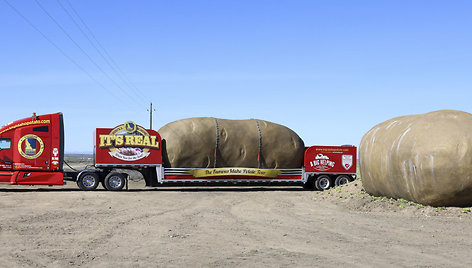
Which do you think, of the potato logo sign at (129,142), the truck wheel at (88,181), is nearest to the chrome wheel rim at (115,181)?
the truck wheel at (88,181)

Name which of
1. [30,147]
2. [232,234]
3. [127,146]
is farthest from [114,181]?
[232,234]

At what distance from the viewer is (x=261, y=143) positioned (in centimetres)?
2539

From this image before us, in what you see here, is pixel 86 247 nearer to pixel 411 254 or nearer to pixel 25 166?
pixel 411 254

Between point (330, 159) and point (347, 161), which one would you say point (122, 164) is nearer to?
point (330, 159)

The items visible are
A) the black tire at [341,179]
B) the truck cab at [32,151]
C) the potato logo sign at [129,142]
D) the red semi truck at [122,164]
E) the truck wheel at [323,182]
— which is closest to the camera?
the truck cab at [32,151]

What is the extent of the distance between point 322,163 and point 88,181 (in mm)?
11919

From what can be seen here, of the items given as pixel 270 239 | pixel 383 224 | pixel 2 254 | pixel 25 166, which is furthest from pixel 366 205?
pixel 25 166

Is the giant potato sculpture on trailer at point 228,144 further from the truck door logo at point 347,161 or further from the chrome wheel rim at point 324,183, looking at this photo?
the truck door logo at point 347,161

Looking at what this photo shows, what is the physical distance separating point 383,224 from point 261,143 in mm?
13124

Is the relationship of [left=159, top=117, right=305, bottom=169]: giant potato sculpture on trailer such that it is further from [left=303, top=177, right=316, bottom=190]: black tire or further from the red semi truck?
[left=303, top=177, right=316, bottom=190]: black tire

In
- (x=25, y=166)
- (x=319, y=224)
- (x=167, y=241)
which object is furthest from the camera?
(x=25, y=166)

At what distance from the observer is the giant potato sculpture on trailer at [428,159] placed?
1404 centimetres

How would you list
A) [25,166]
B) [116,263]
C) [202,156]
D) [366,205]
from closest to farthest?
[116,263]
[366,205]
[25,166]
[202,156]

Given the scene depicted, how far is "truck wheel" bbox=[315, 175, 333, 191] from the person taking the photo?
26.1 meters
